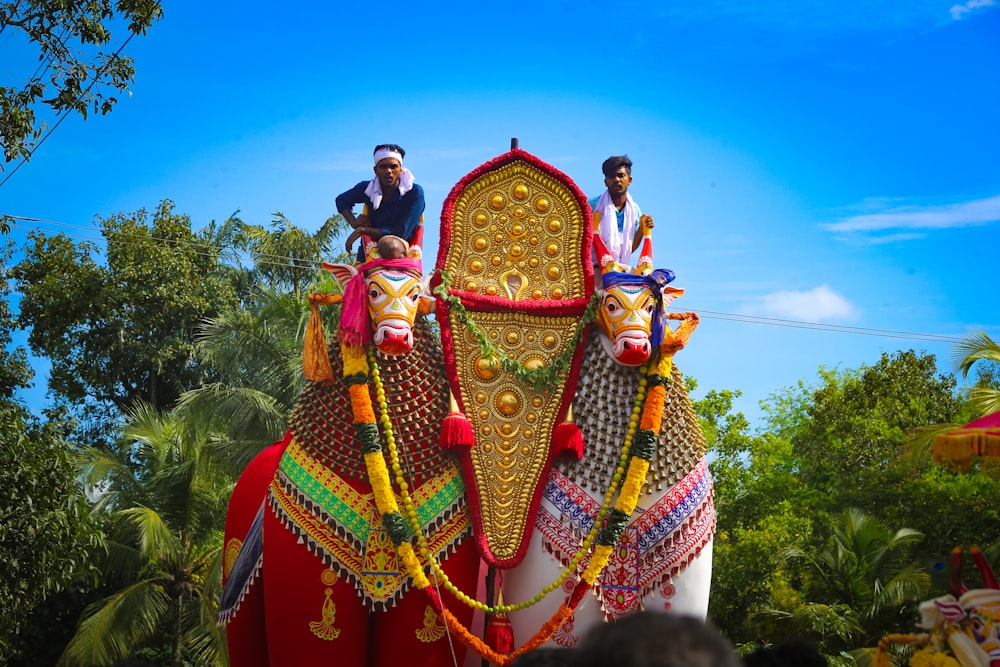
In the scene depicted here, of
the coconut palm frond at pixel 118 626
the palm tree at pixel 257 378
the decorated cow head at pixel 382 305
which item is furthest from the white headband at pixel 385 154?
the coconut palm frond at pixel 118 626

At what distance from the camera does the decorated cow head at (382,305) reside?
742cm

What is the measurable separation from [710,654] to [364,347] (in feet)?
18.2

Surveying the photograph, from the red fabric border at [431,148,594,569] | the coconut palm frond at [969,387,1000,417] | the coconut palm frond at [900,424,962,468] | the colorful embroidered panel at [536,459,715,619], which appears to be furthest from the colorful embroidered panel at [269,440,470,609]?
the coconut palm frond at [969,387,1000,417]

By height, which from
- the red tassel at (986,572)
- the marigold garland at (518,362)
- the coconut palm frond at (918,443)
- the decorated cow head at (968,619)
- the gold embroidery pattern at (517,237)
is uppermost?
the gold embroidery pattern at (517,237)

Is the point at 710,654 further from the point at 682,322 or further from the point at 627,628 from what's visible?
the point at 682,322

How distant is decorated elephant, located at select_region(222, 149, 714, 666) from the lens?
7.37 metres

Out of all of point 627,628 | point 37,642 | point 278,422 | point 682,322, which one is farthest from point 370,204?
point 37,642

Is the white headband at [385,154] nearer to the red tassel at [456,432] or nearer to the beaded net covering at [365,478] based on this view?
the beaded net covering at [365,478]

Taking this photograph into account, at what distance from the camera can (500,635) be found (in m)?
7.45

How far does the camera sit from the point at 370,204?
321 inches

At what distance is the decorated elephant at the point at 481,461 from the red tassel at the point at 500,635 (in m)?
0.02

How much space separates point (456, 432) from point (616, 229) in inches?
75.5

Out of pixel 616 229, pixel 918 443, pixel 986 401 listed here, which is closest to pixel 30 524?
pixel 616 229

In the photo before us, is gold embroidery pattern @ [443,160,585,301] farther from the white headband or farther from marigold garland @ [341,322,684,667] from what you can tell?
marigold garland @ [341,322,684,667]
